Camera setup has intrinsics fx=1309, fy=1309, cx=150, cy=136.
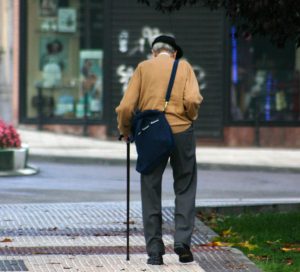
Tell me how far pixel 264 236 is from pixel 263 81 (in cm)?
1701

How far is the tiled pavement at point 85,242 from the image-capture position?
919cm

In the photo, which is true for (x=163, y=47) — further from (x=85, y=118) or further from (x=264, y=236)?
→ (x=85, y=118)

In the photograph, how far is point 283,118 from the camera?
2834cm

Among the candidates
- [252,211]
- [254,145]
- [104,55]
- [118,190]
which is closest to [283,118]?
[254,145]

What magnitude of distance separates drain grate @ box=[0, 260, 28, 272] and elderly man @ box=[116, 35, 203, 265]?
0.91 m

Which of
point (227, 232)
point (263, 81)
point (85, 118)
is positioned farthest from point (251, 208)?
point (85, 118)

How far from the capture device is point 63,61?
28641 mm

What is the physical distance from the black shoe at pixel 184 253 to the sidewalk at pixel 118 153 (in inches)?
518

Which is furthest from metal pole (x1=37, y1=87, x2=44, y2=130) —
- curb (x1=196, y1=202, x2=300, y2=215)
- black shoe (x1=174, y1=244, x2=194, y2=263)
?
black shoe (x1=174, y1=244, x2=194, y2=263)

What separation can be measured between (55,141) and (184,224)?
17.2 m

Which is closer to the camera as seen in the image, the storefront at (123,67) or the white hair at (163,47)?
the white hair at (163,47)

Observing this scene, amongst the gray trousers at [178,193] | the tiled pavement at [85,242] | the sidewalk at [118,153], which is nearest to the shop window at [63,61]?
the sidewalk at [118,153]

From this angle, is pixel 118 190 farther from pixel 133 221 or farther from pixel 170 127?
pixel 170 127

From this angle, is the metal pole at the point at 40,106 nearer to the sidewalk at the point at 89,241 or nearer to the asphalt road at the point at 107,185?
the asphalt road at the point at 107,185
